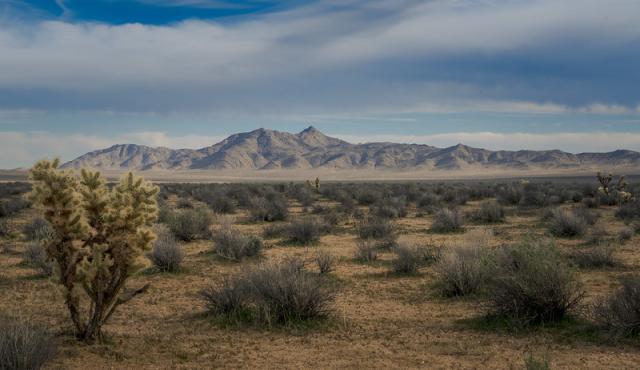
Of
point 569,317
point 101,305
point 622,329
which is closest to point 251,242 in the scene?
point 101,305

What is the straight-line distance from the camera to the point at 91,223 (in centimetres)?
670

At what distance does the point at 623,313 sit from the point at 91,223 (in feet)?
23.5

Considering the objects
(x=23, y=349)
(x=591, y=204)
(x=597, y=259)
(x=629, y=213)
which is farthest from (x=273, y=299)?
(x=591, y=204)

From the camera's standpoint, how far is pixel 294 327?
8156 millimetres

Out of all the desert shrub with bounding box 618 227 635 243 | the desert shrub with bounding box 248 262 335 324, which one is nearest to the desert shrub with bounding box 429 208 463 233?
the desert shrub with bounding box 618 227 635 243

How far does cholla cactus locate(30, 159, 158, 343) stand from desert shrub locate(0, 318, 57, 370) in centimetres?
72

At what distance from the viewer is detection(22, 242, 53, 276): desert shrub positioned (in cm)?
1206

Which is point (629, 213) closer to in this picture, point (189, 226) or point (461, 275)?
point (461, 275)

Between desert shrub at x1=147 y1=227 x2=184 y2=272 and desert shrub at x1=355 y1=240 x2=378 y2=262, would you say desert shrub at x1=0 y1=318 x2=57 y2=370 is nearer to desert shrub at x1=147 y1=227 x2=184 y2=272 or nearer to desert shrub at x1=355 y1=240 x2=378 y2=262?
desert shrub at x1=147 y1=227 x2=184 y2=272

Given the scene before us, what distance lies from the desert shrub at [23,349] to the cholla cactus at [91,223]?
0.72 meters

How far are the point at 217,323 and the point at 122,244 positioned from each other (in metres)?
2.49

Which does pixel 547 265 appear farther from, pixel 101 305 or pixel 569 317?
pixel 101 305

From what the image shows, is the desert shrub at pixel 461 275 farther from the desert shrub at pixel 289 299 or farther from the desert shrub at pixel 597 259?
the desert shrub at pixel 597 259

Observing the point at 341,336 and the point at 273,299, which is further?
the point at 273,299
